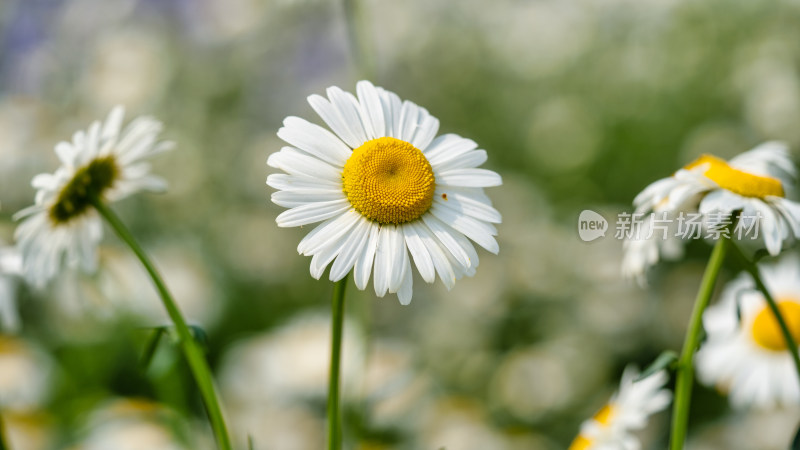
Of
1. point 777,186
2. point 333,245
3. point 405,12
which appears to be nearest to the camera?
point 333,245

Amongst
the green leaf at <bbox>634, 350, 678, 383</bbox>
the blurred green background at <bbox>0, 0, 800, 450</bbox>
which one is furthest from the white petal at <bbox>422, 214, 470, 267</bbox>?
the blurred green background at <bbox>0, 0, 800, 450</bbox>

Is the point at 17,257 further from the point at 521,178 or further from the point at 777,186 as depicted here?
the point at 521,178

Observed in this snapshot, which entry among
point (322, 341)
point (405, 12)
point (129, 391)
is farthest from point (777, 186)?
point (405, 12)

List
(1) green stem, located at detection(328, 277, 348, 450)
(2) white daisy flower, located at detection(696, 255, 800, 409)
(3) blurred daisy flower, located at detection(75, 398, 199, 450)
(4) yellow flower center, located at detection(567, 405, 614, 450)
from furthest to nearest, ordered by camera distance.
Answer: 1. (3) blurred daisy flower, located at detection(75, 398, 199, 450)
2. (2) white daisy flower, located at detection(696, 255, 800, 409)
3. (4) yellow flower center, located at detection(567, 405, 614, 450)
4. (1) green stem, located at detection(328, 277, 348, 450)

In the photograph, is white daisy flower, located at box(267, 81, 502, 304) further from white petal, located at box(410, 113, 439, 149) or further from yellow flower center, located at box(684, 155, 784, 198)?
yellow flower center, located at box(684, 155, 784, 198)

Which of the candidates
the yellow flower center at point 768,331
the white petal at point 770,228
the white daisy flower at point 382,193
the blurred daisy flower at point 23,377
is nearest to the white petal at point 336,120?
the white daisy flower at point 382,193

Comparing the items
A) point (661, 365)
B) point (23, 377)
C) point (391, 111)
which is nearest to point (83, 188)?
point (391, 111)

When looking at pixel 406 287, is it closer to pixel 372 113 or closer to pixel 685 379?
pixel 372 113

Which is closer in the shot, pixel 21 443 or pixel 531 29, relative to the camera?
pixel 21 443
